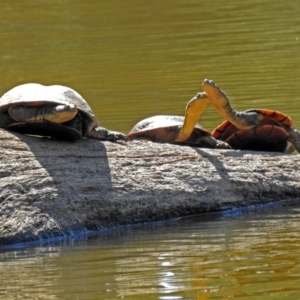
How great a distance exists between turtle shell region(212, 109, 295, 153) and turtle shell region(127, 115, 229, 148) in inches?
7.7

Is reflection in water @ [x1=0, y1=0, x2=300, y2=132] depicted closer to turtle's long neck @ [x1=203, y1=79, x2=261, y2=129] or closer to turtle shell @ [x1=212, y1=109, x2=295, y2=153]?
turtle shell @ [x1=212, y1=109, x2=295, y2=153]

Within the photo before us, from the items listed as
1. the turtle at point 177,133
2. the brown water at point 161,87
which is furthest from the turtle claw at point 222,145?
the brown water at point 161,87

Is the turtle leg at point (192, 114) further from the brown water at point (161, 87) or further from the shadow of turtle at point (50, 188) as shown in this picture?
the brown water at point (161, 87)

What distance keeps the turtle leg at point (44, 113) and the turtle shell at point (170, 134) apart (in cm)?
106

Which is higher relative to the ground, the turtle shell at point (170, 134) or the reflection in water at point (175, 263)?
the turtle shell at point (170, 134)

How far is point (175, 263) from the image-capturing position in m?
5.86

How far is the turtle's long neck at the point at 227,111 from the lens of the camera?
311 inches

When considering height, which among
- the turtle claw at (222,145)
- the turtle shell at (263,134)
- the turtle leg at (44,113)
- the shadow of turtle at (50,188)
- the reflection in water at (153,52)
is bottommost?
the shadow of turtle at (50,188)

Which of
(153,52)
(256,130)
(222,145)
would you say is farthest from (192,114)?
(153,52)

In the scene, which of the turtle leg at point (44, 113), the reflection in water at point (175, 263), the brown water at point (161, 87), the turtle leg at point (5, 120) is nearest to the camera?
the reflection in water at point (175, 263)

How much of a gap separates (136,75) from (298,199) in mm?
6783

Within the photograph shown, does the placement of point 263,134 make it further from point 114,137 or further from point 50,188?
point 50,188

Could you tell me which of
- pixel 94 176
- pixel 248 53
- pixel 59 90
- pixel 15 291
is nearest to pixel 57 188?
→ pixel 94 176

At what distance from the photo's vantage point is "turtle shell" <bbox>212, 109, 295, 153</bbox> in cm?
828
